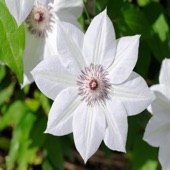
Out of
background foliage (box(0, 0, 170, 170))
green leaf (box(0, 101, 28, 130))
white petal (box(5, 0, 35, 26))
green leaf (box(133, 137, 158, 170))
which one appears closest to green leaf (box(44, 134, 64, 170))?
background foliage (box(0, 0, 170, 170))

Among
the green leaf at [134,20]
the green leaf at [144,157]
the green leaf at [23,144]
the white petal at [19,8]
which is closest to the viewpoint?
the white petal at [19,8]

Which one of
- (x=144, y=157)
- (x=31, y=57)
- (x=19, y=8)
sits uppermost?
(x=19, y=8)

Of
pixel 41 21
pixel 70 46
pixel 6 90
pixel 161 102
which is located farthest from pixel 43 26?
pixel 6 90

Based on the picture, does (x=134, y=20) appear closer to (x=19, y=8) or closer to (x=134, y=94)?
(x=134, y=94)

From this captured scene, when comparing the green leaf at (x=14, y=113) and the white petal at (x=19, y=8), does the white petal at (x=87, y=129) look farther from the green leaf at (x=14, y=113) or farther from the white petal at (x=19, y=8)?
the green leaf at (x=14, y=113)

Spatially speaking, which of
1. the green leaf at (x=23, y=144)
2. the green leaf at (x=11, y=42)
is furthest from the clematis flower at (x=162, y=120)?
the green leaf at (x=23, y=144)

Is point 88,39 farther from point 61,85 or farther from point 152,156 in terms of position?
point 152,156
